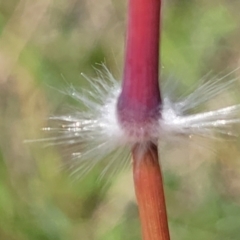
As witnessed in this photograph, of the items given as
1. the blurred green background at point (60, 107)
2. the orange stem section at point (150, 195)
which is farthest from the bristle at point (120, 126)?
the blurred green background at point (60, 107)

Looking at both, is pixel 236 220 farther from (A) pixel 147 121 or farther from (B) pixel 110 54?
(A) pixel 147 121

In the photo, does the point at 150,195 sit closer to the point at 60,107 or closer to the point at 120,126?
the point at 120,126

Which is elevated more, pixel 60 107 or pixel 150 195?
pixel 60 107

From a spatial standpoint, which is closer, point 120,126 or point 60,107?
point 120,126

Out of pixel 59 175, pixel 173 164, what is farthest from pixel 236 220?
pixel 59 175

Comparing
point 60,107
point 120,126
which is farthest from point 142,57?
point 60,107

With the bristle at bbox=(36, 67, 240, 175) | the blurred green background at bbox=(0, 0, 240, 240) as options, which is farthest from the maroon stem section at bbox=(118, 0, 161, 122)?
the blurred green background at bbox=(0, 0, 240, 240)
